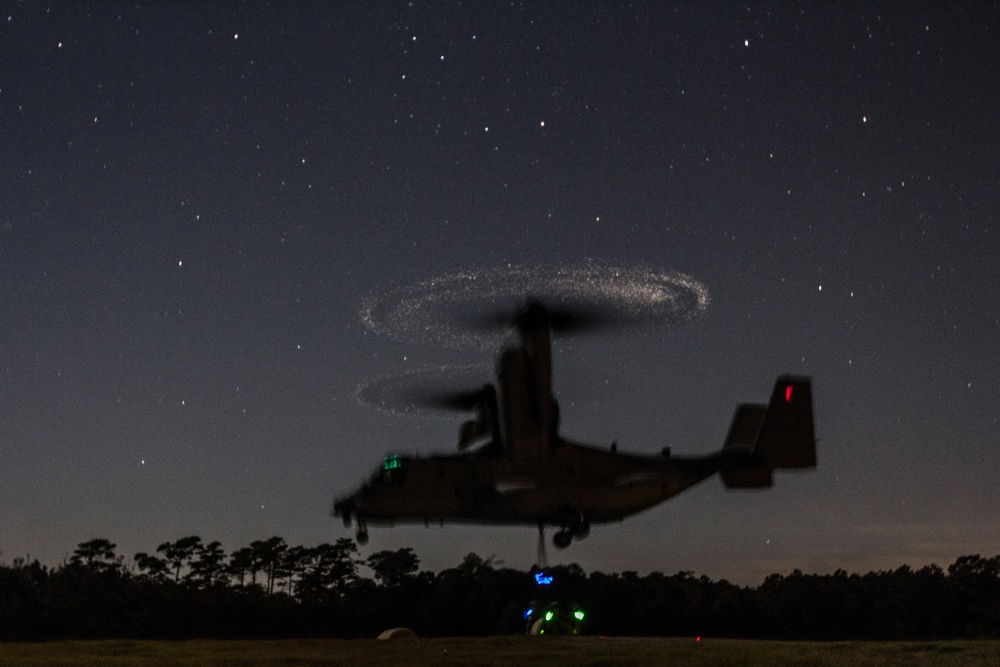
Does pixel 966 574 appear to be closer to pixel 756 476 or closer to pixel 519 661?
pixel 756 476

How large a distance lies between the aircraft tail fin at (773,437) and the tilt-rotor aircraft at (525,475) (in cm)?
328

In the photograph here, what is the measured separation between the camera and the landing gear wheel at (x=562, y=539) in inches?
1769

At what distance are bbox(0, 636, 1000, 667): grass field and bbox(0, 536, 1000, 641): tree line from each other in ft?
241

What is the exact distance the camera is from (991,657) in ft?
72.9

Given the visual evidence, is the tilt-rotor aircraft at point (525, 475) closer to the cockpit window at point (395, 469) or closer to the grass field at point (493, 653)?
the cockpit window at point (395, 469)

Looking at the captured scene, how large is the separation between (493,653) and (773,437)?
99.0 ft

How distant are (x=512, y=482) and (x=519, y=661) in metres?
22.2

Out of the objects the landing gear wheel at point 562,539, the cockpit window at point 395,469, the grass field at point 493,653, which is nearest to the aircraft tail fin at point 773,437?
the landing gear wheel at point 562,539

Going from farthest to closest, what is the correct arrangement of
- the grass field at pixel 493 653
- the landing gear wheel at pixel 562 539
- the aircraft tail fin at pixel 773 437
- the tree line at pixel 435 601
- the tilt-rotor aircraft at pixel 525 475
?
the tree line at pixel 435 601, the aircraft tail fin at pixel 773 437, the landing gear wheel at pixel 562 539, the tilt-rotor aircraft at pixel 525 475, the grass field at pixel 493 653

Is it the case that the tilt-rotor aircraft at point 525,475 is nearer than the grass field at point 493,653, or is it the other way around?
the grass field at point 493,653

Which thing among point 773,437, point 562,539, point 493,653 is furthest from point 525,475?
point 493,653

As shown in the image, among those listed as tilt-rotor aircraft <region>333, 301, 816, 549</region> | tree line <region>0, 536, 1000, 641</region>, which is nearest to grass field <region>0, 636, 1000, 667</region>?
tilt-rotor aircraft <region>333, 301, 816, 549</region>

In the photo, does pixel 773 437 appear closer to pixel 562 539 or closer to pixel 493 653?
pixel 562 539

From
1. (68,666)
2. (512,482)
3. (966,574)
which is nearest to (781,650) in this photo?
(68,666)
